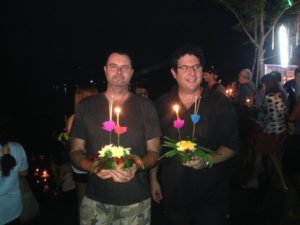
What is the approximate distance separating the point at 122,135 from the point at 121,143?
0.08 meters

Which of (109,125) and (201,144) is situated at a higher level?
(109,125)

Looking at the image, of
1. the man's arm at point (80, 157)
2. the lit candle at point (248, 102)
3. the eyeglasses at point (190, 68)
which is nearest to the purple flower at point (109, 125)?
the man's arm at point (80, 157)

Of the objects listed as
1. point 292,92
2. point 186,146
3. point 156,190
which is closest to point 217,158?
point 186,146

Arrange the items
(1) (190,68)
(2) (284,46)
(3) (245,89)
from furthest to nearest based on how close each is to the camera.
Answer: (2) (284,46)
(3) (245,89)
(1) (190,68)

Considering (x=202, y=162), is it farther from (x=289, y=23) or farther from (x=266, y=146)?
(x=289, y=23)

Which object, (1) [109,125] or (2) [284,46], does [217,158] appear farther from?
(2) [284,46]

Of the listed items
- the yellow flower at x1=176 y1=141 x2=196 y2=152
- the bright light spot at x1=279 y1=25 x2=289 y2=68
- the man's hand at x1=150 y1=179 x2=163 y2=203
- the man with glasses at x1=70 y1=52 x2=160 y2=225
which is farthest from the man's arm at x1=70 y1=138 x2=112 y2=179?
the bright light spot at x1=279 y1=25 x2=289 y2=68

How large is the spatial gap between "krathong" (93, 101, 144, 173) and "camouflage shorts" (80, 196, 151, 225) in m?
0.46

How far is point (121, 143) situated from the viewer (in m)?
3.53

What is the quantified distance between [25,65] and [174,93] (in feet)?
83.5

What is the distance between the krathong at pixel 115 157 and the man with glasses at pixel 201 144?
70 centimetres

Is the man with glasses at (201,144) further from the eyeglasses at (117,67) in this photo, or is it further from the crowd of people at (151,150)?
the eyeglasses at (117,67)

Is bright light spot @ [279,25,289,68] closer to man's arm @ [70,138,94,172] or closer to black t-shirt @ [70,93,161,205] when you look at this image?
black t-shirt @ [70,93,161,205]

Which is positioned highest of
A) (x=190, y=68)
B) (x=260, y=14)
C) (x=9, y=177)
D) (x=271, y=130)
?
(x=260, y=14)
